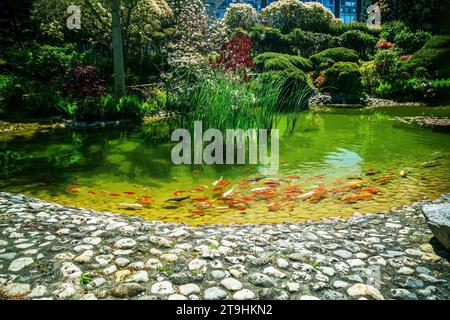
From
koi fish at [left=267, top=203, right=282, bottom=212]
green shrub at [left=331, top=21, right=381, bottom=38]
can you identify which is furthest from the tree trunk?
green shrub at [left=331, top=21, right=381, bottom=38]

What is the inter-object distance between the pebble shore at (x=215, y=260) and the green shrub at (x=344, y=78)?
1273 cm

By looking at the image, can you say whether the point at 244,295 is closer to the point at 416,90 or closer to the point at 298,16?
the point at 416,90

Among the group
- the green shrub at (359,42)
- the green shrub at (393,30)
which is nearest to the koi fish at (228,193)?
the green shrub at (359,42)

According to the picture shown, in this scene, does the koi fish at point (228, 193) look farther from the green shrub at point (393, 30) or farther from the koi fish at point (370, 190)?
the green shrub at point (393, 30)

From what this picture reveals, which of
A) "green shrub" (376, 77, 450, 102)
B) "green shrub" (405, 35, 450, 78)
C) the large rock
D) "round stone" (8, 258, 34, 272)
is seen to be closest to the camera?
"round stone" (8, 258, 34, 272)

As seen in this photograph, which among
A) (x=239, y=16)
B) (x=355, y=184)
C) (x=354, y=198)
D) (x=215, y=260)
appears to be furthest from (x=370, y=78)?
(x=215, y=260)

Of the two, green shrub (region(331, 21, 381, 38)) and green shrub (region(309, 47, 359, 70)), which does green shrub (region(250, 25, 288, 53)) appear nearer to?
green shrub (region(309, 47, 359, 70))

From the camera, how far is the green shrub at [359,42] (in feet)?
67.7

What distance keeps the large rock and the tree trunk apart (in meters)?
10.4

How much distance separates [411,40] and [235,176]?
1894 cm

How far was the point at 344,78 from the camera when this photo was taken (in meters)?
15.3

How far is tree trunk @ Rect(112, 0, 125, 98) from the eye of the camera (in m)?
11.1

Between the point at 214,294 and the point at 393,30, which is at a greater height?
the point at 393,30
